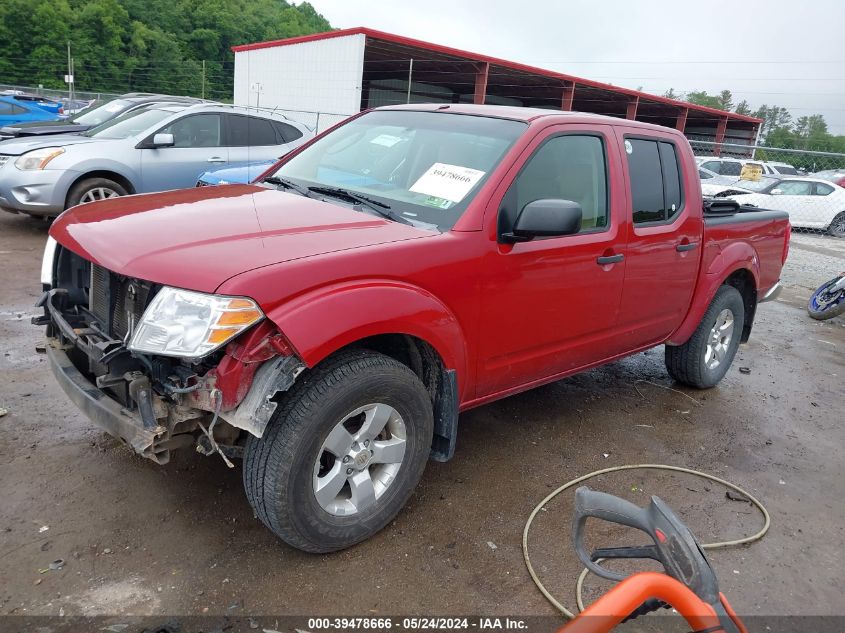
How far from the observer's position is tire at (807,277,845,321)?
743 centimetres

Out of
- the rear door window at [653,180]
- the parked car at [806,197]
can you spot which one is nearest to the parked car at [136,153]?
the rear door window at [653,180]

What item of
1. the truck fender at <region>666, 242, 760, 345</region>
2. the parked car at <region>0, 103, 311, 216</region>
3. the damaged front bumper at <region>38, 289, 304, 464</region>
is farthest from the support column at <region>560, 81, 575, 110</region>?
the damaged front bumper at <region>38, 289, 304, 464</region>

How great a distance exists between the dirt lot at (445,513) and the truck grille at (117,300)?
90cm

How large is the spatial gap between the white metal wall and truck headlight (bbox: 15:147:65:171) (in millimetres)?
11739

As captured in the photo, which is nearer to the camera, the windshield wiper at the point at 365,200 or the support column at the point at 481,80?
the windshield wiper at the point at 365,200

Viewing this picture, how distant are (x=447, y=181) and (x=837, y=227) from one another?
643 inches

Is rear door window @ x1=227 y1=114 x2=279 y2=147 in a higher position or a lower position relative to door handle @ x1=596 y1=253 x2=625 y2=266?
higher

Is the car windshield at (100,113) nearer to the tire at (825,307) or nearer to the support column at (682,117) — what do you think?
the tire at (825,307)

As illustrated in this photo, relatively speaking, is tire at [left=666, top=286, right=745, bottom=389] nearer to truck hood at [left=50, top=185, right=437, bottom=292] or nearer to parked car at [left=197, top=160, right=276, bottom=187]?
truck hood at [left=50, top=185, right=437, bottom=292]

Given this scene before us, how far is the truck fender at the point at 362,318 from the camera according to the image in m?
2.33

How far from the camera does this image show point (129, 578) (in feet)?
8.36

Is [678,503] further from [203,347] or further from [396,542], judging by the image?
[203,347]

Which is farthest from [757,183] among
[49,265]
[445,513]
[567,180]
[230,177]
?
[49,265]

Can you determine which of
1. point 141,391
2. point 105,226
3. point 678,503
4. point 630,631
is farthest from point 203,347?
point 678,503
